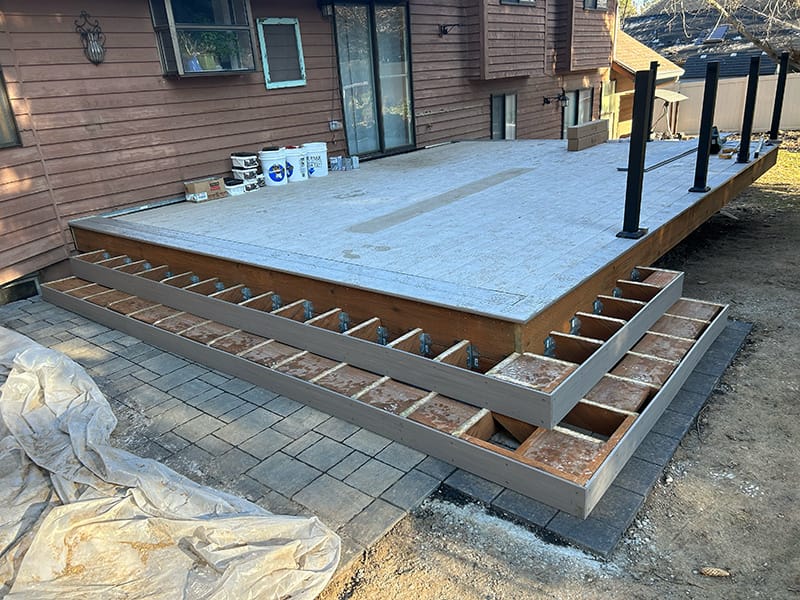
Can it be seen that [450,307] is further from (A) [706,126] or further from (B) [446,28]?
(B) [446,28]

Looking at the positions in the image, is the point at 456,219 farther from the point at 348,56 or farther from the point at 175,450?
the point at 348,56

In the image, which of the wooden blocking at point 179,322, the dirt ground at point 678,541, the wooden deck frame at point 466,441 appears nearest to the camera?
the dirt ground at point 678,541

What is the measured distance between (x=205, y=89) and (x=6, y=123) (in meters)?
2.06

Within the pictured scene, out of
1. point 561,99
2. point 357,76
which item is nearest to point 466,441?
point 357,76

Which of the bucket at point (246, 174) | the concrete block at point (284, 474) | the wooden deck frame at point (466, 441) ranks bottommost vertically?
the concrete block at point (284, 474)

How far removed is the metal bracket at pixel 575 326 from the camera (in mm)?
3420

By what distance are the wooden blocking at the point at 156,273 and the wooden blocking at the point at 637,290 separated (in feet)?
11.8

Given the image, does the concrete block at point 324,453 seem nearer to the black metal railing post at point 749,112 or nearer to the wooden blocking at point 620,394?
the wooden blocking at point 620,394

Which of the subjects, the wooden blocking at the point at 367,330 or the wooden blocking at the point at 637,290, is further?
the wooden blocking at the point at 637,290

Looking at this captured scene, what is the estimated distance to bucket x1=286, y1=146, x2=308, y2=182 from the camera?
7.03 meters

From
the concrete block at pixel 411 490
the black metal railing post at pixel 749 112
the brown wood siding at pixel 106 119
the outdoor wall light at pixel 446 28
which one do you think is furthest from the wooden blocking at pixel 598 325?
the outdoor wall light at pixel 446 28

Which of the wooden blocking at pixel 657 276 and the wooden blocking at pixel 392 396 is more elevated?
the wooden blocking at pixel 657 276

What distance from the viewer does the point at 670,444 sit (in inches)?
115

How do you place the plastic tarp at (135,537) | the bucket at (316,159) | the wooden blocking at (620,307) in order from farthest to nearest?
1. the bucket at (316,159)
2. the wooden blocking at (620,307)
3. the plastic tarp at (135,537)
